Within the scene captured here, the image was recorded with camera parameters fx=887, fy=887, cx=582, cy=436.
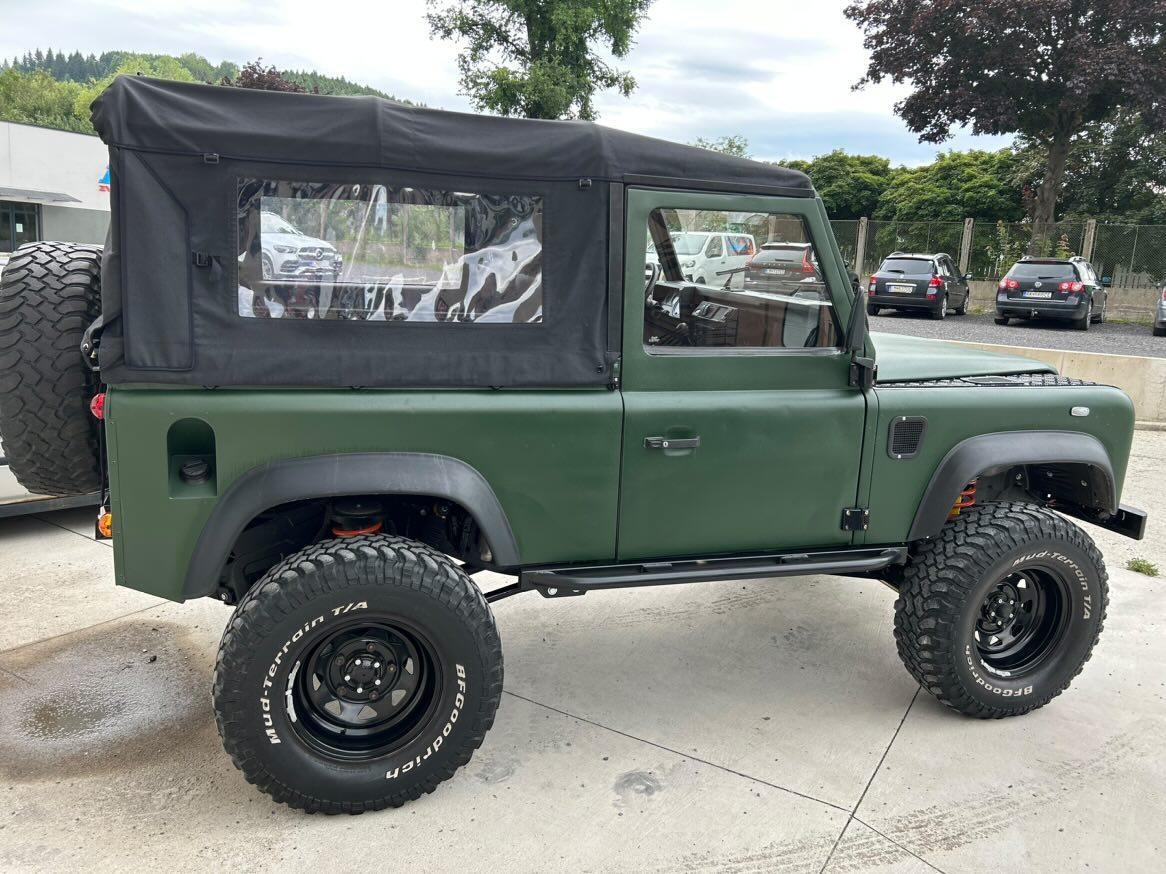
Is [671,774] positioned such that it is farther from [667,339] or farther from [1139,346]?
[1139,346]

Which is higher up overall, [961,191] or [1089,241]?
[961,191]

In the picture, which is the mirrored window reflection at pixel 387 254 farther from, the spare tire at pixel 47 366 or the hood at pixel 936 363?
the hood at pixel 936 363

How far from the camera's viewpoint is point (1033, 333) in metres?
17.3

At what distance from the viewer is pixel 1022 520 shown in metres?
3.62

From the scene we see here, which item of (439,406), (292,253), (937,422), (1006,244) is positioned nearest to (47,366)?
(292,253)

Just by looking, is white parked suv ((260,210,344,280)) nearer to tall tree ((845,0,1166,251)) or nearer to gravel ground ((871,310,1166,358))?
gravel ground ((871,310,1166,358))

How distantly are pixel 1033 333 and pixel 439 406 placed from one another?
1725 cm

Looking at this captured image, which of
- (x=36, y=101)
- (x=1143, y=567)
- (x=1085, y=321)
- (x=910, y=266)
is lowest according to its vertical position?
(x=1143, y=567)

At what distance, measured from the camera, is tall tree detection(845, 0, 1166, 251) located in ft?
69.3

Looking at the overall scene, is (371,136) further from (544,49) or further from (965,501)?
(544,49)

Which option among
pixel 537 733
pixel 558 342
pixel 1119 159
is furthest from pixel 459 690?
pixel 1119 159

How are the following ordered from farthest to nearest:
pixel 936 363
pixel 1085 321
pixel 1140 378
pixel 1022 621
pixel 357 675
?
1. pixel 1085 321
2. pixel 1140 378
3. pixel 1022 621
4. pixel 936 363
5. pixel 357 675

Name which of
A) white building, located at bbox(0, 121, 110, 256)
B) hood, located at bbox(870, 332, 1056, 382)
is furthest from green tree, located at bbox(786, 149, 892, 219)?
hood, located at bbox(870, 332, 1056, 382)

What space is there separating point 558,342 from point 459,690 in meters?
1.23
